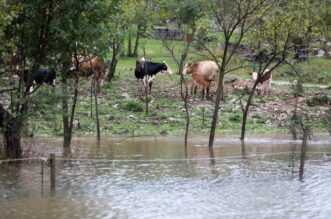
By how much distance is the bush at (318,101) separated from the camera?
27.8 metres

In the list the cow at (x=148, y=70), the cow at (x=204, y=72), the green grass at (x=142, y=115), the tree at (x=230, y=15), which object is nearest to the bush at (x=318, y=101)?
the green grass at (x=142, y=115)

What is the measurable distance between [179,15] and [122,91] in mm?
6437

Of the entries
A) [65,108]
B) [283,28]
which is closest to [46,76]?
[65,108]

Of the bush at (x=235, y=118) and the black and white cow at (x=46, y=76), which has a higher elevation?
the black and white cow at (x=46, y=76)

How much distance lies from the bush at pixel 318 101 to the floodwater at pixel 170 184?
8.70 meters

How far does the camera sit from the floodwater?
35.9ft

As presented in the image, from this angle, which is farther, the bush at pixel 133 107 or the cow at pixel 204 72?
the cow at pixel 204 72

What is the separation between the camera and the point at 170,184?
43.5 ft

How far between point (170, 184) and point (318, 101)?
1628 cm

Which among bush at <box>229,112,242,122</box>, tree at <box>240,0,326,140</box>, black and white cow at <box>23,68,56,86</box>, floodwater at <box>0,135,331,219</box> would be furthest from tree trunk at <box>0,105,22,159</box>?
bush at <box>229,112,242,122</box>

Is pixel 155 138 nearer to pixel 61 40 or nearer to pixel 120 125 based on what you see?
pixel 120 125

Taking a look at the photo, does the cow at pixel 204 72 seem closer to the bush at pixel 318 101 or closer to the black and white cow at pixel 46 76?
the bush at pixel 318 101

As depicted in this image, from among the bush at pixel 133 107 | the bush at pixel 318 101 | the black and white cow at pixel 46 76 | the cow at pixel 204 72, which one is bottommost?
the bush at pixel 133 107

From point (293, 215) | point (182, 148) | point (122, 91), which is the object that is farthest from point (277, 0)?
point (122, 91)
